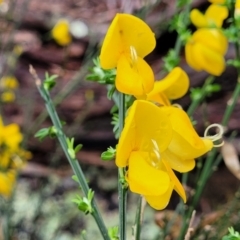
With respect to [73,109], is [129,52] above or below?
above

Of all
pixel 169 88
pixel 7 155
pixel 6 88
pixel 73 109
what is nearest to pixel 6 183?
pixel 7 155

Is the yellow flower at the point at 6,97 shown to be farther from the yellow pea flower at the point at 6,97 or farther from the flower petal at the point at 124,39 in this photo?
the flower petal at the point at 124,39

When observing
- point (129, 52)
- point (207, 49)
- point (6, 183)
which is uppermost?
point (129, 52)

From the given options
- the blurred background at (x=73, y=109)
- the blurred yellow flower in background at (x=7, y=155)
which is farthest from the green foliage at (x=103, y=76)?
the blurred background at (x=73, y=109)

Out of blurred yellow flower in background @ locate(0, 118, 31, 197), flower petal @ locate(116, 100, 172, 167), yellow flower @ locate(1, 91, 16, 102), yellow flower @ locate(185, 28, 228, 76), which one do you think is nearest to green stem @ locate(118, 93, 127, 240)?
flower petal @ locate(116, 100, 172, 167)

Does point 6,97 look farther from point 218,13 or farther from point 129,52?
point 129,52

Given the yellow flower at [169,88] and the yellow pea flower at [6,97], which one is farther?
the yellow pea flower at [6,97]

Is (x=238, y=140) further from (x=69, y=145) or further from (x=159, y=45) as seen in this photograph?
(x=69, y=145)

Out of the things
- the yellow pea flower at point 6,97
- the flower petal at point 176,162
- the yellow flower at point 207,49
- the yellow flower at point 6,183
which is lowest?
the yellow pea flower at point 6,97
